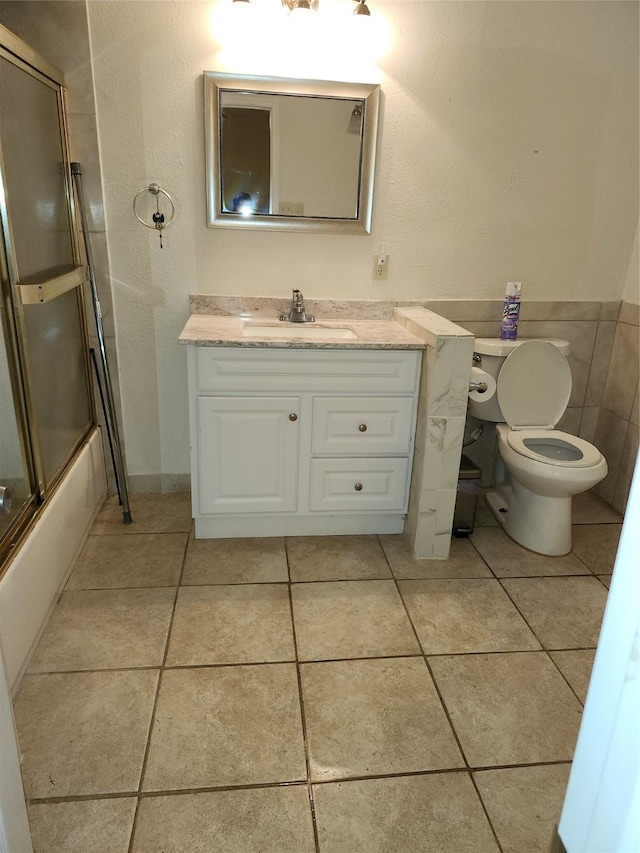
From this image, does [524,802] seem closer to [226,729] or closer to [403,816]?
[403,816]

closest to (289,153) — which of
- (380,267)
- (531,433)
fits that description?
(380,267)

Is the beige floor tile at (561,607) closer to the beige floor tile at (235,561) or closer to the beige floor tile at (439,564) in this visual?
the beige floor tile at (439,564)

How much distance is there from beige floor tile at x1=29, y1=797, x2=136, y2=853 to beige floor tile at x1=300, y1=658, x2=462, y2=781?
1.46 ft

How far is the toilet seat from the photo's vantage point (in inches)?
95.4

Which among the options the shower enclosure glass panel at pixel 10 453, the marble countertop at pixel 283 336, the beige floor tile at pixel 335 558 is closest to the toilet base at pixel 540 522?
the beige floor tile at pixel 335 558

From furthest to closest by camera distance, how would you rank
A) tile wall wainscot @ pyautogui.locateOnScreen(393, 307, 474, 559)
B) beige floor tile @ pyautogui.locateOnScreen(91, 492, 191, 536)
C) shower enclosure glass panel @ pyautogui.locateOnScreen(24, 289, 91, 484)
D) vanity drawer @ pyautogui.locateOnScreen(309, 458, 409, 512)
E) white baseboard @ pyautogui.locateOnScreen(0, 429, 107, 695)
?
1. beige floor tile @ pyautogui.locateOnScreen(91, 492, 191, 536)
2. vanity drawer @ pyautogui.locateOnScreen(309, 458, 409, 512)
3. tile wall wainscot @ pyautogui.locateOnScreen(393, 307, 474, 559)
4. shower enclosure glass panel @ pyautogui.locateOnScreen(24, 289, 91, 484)
5. white baseboard @ pyautogui.locateOnScreen(0, 429, 107, 695)

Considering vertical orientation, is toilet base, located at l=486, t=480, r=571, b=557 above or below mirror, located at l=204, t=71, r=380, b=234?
below

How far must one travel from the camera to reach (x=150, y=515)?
2678 mm

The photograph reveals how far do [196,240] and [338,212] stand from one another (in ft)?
2.01

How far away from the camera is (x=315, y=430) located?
2.35 meters

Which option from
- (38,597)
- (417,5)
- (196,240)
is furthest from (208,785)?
(417,5)

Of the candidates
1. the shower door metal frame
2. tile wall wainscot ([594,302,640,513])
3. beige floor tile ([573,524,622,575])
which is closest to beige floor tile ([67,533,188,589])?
the shower door metal frame

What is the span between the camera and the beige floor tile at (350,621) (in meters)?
1.90

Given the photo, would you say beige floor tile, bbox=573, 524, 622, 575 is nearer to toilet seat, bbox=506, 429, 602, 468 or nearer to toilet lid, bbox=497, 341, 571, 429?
toilet seat, bbox=506, 429, 602, 468
